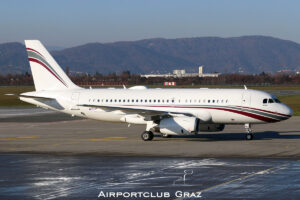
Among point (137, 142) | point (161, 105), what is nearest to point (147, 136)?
point (137, 142)

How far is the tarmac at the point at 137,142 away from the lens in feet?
112

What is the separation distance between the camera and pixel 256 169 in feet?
87.8

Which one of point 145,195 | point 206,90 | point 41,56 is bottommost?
point 145,195

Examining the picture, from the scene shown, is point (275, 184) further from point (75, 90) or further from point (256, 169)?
point (75, 90)

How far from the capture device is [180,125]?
128 feet

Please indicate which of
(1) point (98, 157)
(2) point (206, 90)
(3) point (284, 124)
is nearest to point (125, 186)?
(1) point (98, 157)

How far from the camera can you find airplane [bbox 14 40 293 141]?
133 feet

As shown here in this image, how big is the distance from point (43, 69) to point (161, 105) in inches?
425

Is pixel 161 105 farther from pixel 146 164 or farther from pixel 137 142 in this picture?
pixel 146 164

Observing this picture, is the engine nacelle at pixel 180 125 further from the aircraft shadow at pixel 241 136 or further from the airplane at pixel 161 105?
the aircraft shadow at pixel 241 136

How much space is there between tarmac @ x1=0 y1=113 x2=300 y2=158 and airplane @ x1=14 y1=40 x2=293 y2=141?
1.35 m

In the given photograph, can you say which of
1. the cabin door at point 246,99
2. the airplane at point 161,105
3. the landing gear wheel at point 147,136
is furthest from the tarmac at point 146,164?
the cabin door at point 246,99

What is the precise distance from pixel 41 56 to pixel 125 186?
1029 inches

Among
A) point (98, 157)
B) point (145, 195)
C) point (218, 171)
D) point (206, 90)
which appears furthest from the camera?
point (206, 90)
